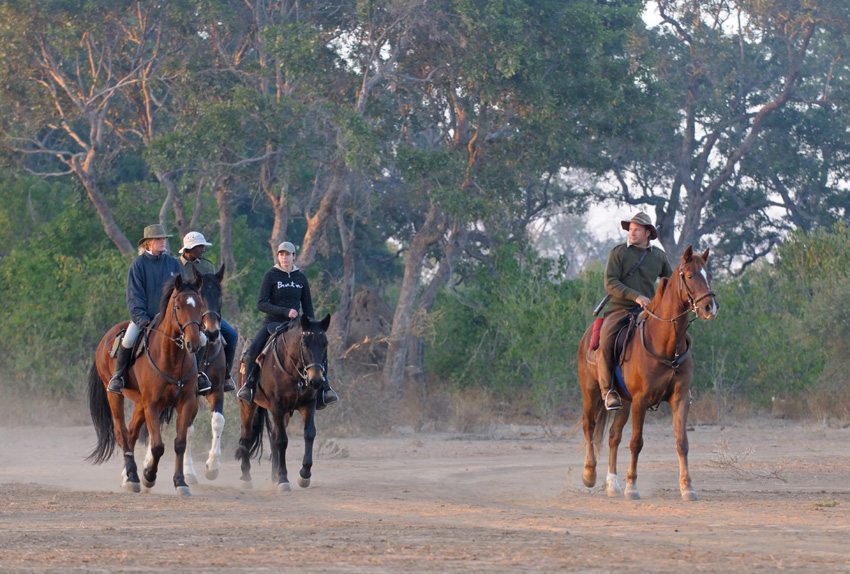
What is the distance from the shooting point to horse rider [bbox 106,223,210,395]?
1462 centimetres

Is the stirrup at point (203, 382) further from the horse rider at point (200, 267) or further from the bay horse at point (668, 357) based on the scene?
the bay horse at point (668, 357)

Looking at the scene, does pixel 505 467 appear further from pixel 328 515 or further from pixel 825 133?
pixel 825 133

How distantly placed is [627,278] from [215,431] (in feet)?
15.3

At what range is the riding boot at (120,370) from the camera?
14.6m

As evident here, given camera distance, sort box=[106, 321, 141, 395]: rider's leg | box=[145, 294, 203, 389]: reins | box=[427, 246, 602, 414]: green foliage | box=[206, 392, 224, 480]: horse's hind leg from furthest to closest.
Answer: box=[427, 246, 602, 414]: green foliage < box=[206, 392, 224, 480]: horse's hind leg < box=[106, 321, 141, 395]: rider's leg < box=[145, 294, 203, 389]: reins

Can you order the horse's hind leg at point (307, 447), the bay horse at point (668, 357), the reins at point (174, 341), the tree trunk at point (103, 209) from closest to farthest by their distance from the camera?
the bay horse at point (668, 357) → the reins at point (174, 341) → the horse's hind leg at point (307, 447) → the tree trunk at point (103, 209)

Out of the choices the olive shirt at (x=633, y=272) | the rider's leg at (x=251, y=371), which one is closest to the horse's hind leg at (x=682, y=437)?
the olive shirt at (x=633, y=272)

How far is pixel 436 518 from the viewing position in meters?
11.7

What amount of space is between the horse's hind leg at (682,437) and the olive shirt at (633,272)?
46.7 inches

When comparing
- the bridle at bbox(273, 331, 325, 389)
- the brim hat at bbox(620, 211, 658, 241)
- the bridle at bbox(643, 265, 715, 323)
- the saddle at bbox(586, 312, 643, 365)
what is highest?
the brim hat at bbox(620, 211, 658, 241)

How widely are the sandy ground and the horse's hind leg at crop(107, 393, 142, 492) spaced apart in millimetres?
306

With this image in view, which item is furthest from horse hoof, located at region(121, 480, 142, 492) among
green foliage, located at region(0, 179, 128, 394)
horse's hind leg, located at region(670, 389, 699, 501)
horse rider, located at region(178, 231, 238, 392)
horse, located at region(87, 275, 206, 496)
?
green foliage, located at region(0, 179, 128, 394)

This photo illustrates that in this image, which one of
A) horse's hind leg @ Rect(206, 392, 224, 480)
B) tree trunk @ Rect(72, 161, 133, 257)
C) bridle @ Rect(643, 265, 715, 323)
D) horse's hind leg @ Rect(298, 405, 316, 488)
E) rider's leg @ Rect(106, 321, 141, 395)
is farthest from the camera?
tree trunk @ Rect(72, 161, 133, 257)

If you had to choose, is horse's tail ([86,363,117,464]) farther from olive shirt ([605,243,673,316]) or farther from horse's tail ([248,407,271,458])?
olive shirt ([605,243,673,316])
